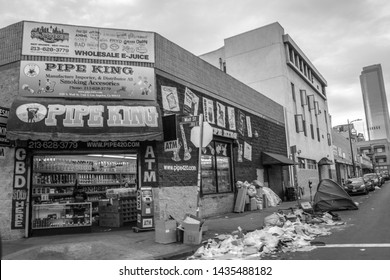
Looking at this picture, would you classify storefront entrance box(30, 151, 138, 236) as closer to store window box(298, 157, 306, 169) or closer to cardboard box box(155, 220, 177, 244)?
cardboard box box(155, 220, 177, 244)

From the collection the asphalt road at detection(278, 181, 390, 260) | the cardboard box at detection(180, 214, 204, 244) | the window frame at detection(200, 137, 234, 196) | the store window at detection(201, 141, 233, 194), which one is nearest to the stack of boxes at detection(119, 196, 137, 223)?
the window frame at detection(200, 137, 234, 196)

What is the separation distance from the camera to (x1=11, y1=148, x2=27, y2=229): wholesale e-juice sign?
1009 centimetres

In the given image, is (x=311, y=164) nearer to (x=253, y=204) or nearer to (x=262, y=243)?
(x=253, y=204)

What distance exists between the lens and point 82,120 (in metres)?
10.2

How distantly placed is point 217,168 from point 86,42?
324 inches

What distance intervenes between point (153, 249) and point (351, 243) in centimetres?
475

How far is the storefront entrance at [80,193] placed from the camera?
35.3 ft

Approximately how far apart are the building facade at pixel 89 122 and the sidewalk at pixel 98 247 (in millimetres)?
887

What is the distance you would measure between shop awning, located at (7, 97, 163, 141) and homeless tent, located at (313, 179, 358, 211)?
27.9 feet

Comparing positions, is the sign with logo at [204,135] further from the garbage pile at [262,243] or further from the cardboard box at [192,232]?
the garbage pile at [262,243]

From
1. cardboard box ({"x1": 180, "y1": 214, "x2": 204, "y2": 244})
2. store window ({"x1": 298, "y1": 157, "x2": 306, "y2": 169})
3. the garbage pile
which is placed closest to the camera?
the garbage pile

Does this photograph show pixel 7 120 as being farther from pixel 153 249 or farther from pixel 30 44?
pixel 153 249

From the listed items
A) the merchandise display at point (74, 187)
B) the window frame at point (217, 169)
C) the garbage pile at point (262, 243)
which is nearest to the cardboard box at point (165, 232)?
the garbage pile at point (262, 243)
